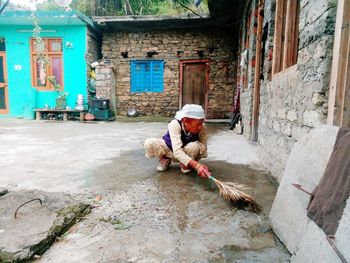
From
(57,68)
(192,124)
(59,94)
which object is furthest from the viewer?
(57,68)

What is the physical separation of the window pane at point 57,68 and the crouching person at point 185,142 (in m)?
8.32

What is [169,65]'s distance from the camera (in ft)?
34.2

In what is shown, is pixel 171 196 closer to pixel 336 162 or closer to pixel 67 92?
pixel 336 162

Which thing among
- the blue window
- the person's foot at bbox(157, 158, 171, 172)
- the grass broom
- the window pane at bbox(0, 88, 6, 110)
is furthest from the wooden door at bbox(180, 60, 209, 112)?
the grass broom

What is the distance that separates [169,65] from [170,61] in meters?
0.16

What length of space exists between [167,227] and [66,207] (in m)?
0.80

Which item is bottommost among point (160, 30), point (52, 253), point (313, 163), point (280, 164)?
point (52, 253)

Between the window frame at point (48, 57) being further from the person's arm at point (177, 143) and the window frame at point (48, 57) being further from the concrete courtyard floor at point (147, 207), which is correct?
the person's arm at point (177, 143)

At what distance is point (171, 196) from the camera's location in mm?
2334

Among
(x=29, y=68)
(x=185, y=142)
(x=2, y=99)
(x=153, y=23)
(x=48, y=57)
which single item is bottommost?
(x=185, y=142)

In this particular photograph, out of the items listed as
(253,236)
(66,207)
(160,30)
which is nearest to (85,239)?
(66,207)

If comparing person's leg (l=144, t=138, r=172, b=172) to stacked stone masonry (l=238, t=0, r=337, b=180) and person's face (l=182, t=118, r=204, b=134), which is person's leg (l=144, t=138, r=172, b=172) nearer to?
person's face (l=182, t=118, r=204, b=134)

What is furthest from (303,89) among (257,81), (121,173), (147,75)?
(147,75)

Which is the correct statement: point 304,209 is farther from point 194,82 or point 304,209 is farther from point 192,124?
point 194,82
